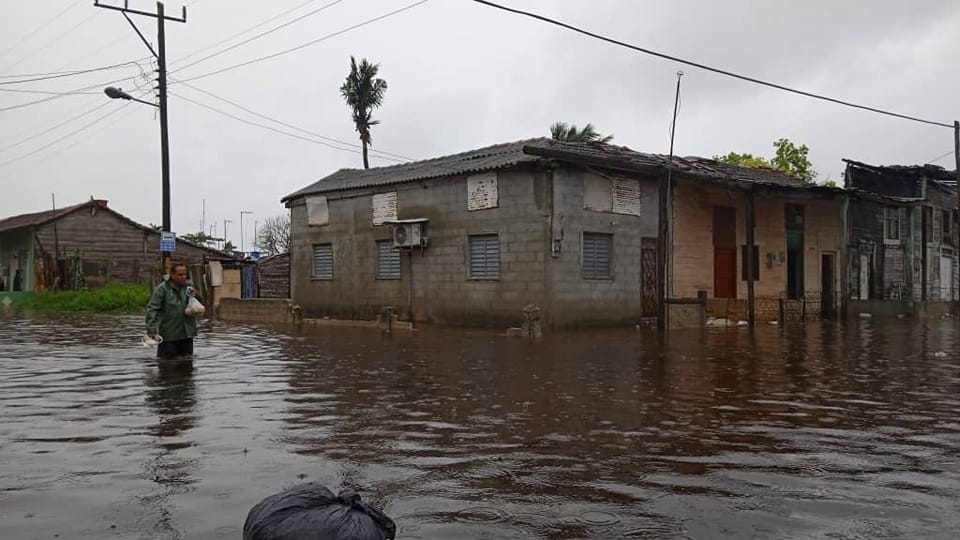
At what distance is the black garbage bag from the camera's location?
8.82 ft

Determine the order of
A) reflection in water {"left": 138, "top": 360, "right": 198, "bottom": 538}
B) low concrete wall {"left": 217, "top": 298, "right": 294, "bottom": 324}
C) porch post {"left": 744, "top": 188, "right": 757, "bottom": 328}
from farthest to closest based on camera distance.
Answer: low concrete wall {"left": 217, "top": 298, "right": 294, "bottom": 324} < porch post {"left": 744, "top": 188, "right": 757, "bottom": 328} < reflection in water {"left": 138, "top": 360, "right": 198, "bottom": 538}

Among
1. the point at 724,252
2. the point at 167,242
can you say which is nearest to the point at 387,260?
the point at 167,242

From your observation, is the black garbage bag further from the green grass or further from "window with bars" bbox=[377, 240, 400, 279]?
the green grass

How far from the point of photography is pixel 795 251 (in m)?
26.6

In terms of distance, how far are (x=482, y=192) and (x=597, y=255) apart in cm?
335

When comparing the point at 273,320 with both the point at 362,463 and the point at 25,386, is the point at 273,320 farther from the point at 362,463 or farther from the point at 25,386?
the point at 362,463

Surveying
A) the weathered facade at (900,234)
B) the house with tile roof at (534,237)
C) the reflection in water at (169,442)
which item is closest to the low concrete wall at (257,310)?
the house with tile roof at (534,237)

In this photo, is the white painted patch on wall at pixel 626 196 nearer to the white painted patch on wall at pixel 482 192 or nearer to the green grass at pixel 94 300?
the white painted patch on wall at pixel 482 192

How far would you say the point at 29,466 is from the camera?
5.17m

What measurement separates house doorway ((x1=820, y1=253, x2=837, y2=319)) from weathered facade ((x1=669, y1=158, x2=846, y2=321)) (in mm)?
36

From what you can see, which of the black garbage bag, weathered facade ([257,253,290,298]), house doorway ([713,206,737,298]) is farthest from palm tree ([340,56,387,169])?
the black garbage bag

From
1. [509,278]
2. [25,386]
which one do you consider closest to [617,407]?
[25,386]

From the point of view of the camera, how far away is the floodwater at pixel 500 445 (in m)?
4.05

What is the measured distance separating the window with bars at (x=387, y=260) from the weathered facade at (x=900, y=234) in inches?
702
